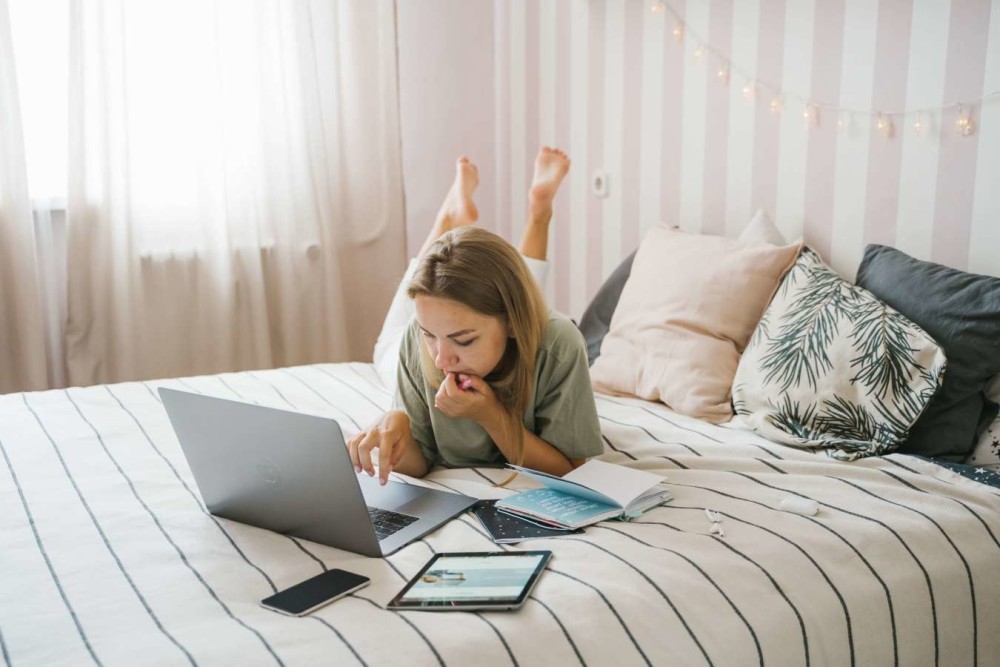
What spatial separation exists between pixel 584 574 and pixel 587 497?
26cm

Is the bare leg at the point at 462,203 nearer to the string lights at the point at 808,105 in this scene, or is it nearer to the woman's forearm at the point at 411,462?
the string lights at the point at 808,105

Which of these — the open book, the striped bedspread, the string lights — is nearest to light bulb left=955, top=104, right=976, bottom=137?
the string lights

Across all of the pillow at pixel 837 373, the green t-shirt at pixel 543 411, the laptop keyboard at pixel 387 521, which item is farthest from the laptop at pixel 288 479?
the pillow at pixel 837 373

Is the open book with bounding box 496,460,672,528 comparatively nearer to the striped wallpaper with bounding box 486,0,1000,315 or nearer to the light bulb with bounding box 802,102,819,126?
the striped wallpaper with bounding box 486,0,1000,315

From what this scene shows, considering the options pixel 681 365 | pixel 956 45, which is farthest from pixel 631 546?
pixel 956 45

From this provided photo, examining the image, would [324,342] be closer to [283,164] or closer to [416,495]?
[283,164]

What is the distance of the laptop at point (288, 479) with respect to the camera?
119 cm

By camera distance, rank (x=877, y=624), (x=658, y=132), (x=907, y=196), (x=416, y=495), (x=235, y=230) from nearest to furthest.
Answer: (x=877, y=624) → (x=416, y=495) → (x=907, y=196) → (x=658, y=132) → (x=235, y=230)

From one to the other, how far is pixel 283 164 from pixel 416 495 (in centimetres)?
186

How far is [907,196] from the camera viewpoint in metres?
1.94

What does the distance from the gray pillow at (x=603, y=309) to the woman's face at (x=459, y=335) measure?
838 mm

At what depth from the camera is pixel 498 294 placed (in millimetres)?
1522

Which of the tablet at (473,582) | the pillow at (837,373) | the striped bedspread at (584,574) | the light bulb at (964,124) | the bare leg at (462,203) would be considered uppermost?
the light bulb at (964,124)

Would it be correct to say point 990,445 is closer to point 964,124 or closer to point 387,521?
point 964,124
